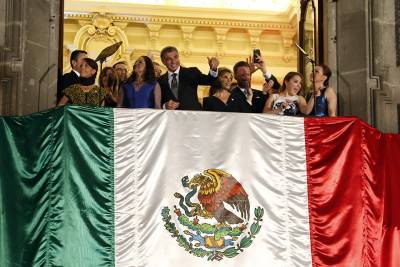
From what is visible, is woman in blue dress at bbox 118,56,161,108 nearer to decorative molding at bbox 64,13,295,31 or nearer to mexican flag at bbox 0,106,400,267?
mexican flag at bbox 0,106,400,267

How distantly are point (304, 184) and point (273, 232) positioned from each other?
67 centimetres

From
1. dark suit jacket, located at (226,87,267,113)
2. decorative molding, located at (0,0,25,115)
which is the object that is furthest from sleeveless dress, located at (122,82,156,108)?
decorative molding, located at (0,0,25,115)

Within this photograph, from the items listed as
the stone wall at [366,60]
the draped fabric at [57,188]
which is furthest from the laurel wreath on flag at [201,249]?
the stone wall at [366,60]

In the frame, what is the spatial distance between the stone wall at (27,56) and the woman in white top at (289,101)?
2.77 meters

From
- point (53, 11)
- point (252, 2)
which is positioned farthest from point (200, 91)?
point (53, 11)

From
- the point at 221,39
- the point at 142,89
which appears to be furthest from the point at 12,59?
the point at 221,39

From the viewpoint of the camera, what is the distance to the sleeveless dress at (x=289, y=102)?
908 centimetres

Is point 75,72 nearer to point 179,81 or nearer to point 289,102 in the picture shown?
point 179,81

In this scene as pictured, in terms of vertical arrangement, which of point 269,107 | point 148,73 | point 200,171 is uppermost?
point 148,73

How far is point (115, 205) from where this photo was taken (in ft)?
26.0

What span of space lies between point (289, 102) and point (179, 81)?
134 cm

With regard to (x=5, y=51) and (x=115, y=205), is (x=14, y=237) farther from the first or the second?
(x=5, y=51)

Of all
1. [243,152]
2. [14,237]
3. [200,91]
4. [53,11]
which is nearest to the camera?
[14,237]

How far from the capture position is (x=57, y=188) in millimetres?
7855
